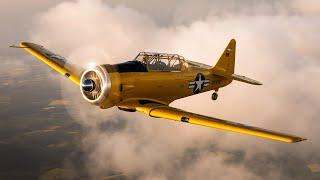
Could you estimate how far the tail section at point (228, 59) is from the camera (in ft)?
69.4

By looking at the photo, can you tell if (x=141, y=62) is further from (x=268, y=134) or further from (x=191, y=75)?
(x=268, y=134)

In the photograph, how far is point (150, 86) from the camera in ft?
49.1

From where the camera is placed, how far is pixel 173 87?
1630 centimetres

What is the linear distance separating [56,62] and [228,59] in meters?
11.6

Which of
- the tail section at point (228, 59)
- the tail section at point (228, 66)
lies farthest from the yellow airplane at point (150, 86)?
the tail section at point (228, 59)

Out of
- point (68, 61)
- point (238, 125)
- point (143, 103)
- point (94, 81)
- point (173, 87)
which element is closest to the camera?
point (238, 125)

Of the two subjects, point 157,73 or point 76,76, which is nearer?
point 157,73

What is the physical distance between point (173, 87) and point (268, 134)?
6.29 m

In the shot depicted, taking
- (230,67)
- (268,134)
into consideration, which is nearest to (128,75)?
(268,134)

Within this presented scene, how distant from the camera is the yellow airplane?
13.1 m

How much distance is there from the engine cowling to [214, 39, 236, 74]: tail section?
9437 mm

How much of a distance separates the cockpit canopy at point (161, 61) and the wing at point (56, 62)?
4.55 metres

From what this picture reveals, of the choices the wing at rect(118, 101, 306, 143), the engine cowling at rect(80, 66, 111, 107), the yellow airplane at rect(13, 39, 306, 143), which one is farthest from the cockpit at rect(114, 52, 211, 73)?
Result: the wing at rect(118, 101, 306, 143)

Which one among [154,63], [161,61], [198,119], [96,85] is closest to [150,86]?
[154,63]
